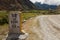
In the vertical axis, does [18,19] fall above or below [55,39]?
above

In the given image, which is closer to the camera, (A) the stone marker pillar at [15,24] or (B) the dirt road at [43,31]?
(A) the stone marker pillar at [15,24]

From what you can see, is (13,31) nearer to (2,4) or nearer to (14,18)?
(14,18)

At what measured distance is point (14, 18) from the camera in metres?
17.1

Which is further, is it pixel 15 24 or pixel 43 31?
pixel 43 31

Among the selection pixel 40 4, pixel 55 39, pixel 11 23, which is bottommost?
pixel 40 4

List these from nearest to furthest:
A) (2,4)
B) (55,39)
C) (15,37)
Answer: (15,37)
(55,39)
(2,4)

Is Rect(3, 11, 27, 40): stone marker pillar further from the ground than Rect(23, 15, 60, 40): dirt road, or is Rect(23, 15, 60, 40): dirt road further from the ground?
Rect(3, 11, 27, 40): stone marker pillar

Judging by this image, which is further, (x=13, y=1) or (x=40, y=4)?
(x=40, y=4)

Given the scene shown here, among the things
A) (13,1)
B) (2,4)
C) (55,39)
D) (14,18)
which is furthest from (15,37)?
(13,1)

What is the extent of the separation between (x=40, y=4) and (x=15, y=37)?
5119 inches

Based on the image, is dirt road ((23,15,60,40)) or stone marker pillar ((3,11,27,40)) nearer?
stone marker pillar ((3,11,27,40))

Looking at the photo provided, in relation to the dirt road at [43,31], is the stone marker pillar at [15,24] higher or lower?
higher

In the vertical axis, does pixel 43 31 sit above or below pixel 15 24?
below

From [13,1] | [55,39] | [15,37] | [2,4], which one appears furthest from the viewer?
[13,1]
